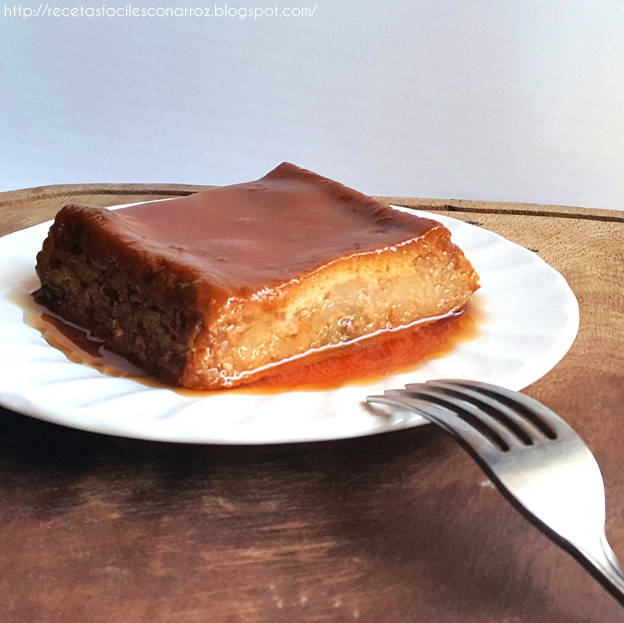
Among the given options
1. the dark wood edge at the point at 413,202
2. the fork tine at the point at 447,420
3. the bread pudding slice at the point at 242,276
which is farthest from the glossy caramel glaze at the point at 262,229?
the dark wood edge at the point at 413,202

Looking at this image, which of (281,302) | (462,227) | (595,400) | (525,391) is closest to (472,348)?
(525,391)

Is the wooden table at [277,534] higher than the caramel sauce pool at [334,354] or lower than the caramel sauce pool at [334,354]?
lower

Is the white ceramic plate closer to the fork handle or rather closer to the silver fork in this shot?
the silver fork

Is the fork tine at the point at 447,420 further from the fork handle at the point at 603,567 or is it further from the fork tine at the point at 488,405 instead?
the fork handle at the point at 603,567

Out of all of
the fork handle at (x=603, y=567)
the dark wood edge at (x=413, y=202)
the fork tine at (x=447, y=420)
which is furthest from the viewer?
the dark wood edge at (x=413, y=202)

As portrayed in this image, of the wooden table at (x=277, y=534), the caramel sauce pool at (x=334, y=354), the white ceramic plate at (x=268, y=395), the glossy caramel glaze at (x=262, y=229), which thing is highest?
the glossy caramel glaze at (x=262, y=229)

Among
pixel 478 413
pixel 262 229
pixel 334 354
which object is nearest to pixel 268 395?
pixel 334 354

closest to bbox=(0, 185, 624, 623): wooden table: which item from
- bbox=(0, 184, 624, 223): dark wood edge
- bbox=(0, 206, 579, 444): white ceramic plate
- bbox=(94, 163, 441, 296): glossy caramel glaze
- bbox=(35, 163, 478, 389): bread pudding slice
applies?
bbox=(0, 206, 579, 444): white ceramic plate
